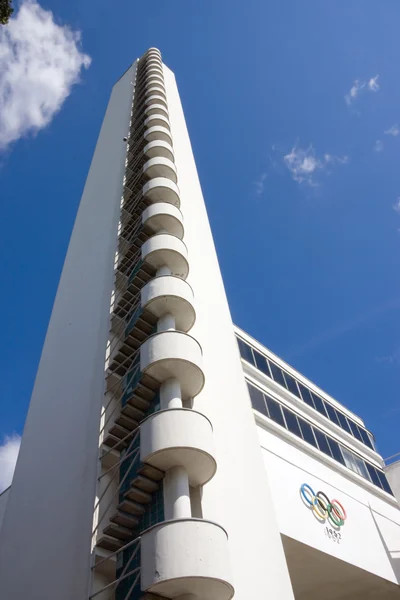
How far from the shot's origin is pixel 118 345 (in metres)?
17.5

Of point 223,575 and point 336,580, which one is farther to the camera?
point 336,580

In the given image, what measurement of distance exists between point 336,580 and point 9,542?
12.5 metres

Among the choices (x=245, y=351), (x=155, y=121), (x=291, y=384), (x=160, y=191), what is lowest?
(x=245, y=351)

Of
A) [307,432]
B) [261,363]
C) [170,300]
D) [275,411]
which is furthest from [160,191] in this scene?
[307,432]

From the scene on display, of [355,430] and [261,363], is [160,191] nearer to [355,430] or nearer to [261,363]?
[261,363]

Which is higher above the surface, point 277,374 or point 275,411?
point 277,374

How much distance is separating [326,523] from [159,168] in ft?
59.1

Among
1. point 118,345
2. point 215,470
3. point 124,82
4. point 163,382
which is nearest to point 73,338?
point 118,345

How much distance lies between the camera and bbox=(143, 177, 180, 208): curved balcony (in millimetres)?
22656

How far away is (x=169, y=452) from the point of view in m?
11.8

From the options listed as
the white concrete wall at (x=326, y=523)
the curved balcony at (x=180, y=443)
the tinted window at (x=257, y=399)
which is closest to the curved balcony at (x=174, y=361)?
the curved balcony at (x=180, y=443)

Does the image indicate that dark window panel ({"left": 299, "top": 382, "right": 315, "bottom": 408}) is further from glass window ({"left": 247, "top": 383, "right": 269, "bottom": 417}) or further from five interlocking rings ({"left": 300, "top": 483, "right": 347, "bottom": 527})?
five interlocking rings ({"left": 300, "top": 483, "right": 347, "bottom": 527})

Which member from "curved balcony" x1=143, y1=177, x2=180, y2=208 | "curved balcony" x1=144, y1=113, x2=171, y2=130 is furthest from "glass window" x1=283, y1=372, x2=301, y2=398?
"curved balcony" x1=144, y1=113, x2=171, y2=130

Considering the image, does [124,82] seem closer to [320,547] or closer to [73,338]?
[73,338]
